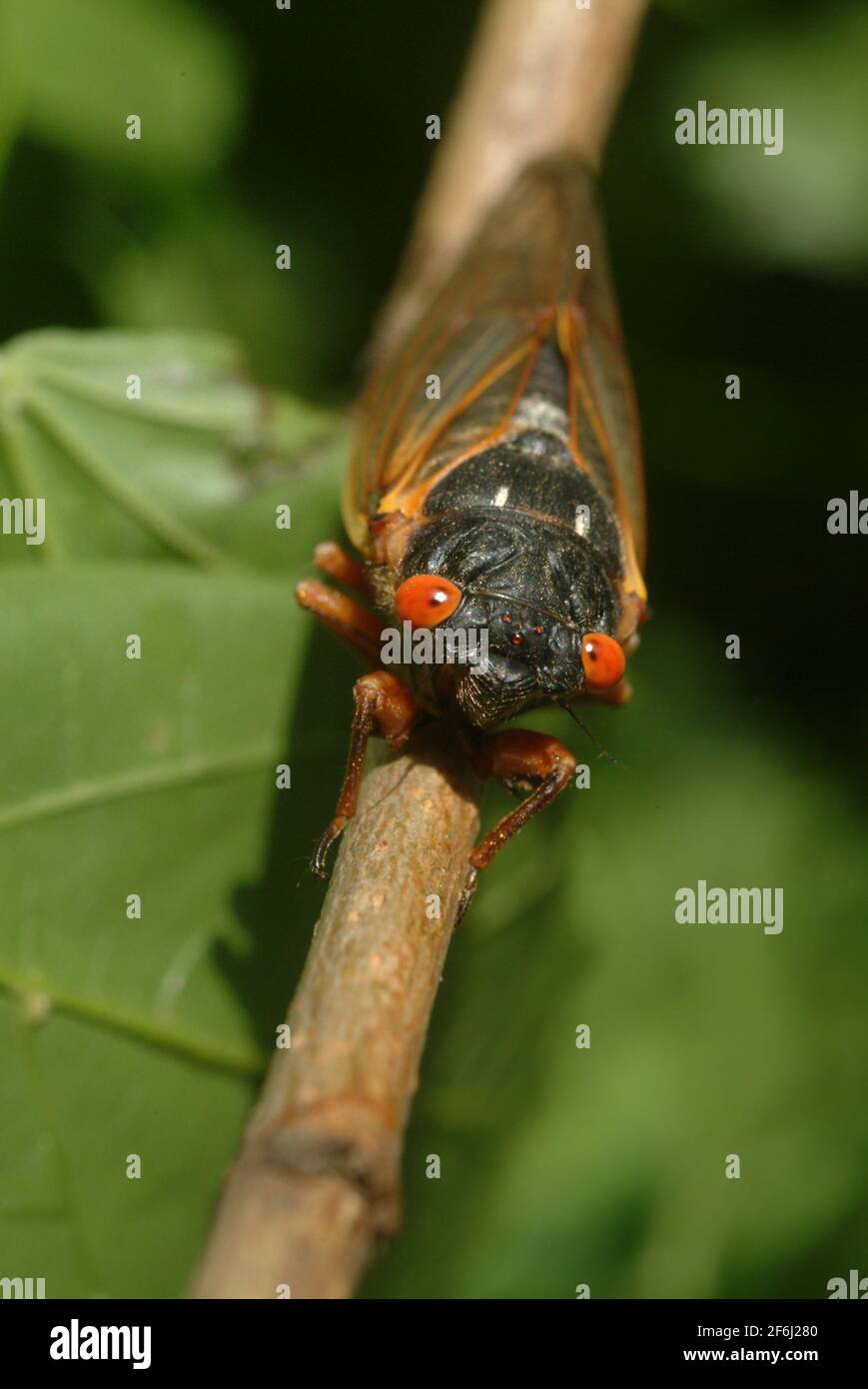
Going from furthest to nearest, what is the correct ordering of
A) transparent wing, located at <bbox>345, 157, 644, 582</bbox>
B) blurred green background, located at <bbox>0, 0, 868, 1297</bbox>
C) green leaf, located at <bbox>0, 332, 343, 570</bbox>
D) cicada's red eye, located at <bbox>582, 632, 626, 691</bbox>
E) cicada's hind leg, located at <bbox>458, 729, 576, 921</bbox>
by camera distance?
green leaf, located at <bbox>0, 332, 343, 570</bbox>, transparent wing, located at <bbox>345, 157, 644, 582</bbox>, blurred green background, located at <bbox>0, 0, 868, 1297</bbox>, cicada's red eye, located at <bbox>582, 632, 626, 691</bbox>, cicada's hind leg, located at <bbox>458, 729, 576, 921</bbox>

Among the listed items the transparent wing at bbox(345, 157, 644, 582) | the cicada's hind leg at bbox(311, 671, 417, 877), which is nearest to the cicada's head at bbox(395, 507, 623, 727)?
the cicada's hind leg at bbox(311, 671, 417, 877)

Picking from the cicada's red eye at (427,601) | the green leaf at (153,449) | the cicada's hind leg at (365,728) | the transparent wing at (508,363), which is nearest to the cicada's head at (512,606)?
the cicada's red eye at (427,601)

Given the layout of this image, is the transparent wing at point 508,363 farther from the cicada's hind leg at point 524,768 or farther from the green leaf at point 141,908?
the cicada's hind leg at point 524,768

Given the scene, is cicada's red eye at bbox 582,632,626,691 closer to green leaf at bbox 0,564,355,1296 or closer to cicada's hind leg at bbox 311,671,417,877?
cicada's hind leg at bbox 311,671,417,877

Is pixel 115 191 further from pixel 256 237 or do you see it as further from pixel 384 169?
pixel 384 169

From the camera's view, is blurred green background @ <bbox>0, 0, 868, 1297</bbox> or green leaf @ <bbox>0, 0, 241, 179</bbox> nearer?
blurred green background @ <bbox>0, 0, 868, 1297</bbox>

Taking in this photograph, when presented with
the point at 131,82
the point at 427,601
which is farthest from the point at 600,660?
the point at 131,82

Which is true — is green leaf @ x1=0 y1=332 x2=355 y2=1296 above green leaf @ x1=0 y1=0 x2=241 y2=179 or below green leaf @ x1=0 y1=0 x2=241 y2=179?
below
